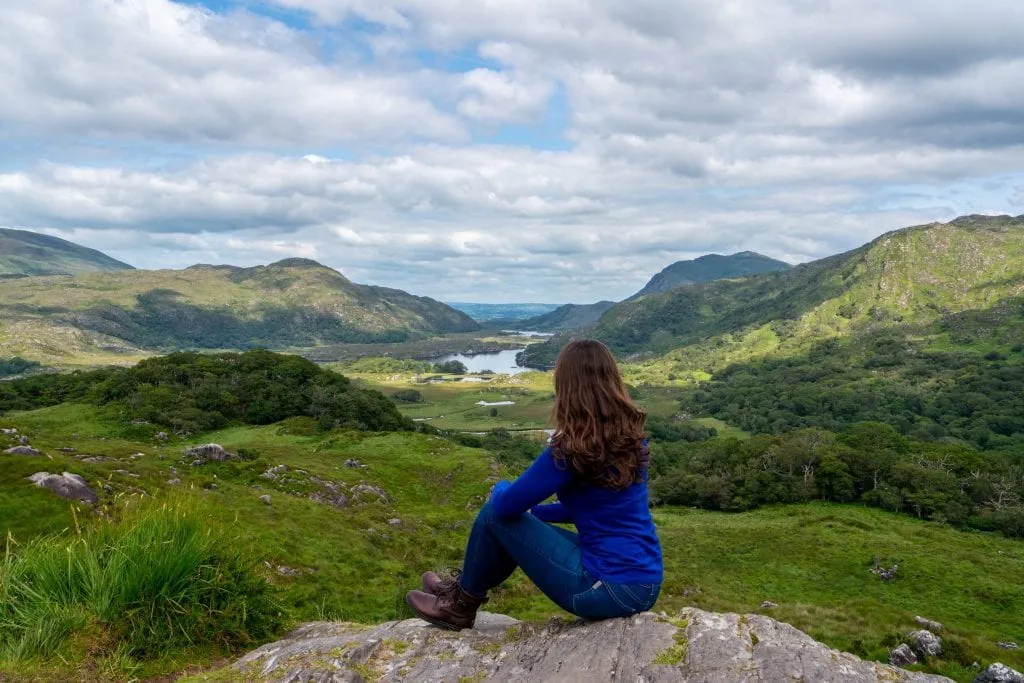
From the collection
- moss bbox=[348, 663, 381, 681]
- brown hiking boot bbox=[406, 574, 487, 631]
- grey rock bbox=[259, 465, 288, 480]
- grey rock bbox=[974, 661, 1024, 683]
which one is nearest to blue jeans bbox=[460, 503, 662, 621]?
brown hiking boot bbox=[406, 574, 487, 631]

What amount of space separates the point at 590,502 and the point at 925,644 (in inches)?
1099

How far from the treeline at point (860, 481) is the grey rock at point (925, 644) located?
5725 cm

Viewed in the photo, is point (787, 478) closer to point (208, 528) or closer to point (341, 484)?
point (341, 484)

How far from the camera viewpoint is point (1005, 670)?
12352 mm

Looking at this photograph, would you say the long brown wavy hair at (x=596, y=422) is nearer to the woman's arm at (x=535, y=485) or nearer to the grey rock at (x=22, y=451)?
the woman's arm at (x=535, y=485)

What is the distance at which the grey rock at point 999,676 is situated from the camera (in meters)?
11.9

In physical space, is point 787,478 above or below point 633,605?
below

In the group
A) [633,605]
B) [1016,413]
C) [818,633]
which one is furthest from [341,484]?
[1016,413]

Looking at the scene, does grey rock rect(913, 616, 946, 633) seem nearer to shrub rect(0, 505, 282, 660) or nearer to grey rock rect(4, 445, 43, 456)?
shrub rect(0, 505, 282, 660)

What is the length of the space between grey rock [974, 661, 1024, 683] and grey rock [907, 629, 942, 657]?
15390 mm

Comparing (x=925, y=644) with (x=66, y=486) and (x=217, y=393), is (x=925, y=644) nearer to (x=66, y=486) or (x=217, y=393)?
(x=66, y=486)

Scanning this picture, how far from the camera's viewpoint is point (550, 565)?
6.79 m

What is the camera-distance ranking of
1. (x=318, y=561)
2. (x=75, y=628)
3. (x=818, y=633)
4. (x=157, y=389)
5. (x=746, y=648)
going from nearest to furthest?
(x=746, y=648)
(x=75, y=628)
(x=318, y=561)
(x=818, y=633)
(x=157, y=389)

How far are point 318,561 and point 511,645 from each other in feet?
61.0
